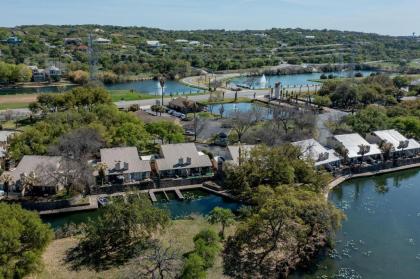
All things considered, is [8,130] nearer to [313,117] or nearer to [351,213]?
[313,117]

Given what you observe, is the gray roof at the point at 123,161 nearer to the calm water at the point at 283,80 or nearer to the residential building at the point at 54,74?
the calm water at the point at 283,80

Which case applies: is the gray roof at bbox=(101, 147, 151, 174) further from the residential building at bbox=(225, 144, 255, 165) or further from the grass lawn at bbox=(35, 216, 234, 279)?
the grass lawn at bbox=(35, 216, 234, 279)

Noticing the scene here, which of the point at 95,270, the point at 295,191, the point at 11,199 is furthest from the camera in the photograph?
the point at 11,199

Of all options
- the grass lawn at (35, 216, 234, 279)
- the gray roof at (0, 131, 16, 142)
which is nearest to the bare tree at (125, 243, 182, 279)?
the grass lawn at (35, 216, 234, 279)

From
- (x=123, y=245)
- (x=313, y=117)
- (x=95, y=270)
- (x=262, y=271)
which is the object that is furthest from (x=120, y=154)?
(x=313, y=117)

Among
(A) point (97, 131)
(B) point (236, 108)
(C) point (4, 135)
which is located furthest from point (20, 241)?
(B) point (236, 108)

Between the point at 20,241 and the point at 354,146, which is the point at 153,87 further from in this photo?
the point at 20,241
